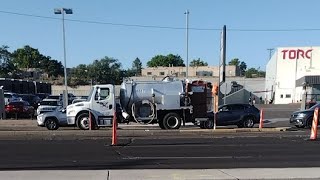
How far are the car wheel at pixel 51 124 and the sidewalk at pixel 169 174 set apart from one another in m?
16.6

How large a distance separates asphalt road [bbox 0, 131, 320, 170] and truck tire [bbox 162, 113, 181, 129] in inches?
350

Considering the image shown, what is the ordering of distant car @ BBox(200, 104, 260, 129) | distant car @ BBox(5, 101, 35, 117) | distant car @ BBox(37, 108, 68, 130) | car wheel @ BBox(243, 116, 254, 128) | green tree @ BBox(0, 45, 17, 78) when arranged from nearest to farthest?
distant car @ BBox(37, 108, 68, 130), distant car @ BBox(200, 104, 260, 129), car wheel @ BBox(243, 116, 254, 128), distant car @ BBox(5, 101, 35, 117), green tree @ BBox(0, 45, 17, 78)

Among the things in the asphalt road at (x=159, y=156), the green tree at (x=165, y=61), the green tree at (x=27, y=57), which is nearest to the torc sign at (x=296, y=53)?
the asphalt road at (x=159, y=156)

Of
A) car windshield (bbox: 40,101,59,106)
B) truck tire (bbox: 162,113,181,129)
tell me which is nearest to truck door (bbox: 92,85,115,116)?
truck tire (bbox: 162,113,181,129)

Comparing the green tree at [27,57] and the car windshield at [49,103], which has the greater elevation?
the green tree at [27,57]

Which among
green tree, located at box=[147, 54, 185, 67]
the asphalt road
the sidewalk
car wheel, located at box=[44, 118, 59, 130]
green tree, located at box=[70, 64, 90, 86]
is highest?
green tree, located at box=[147, 54, 185, 67]

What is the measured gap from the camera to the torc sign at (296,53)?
72188mm

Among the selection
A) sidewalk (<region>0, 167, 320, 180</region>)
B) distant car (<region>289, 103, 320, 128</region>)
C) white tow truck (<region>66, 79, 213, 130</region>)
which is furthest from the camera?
distant car (<region>289, 103, 320, 128</region>)

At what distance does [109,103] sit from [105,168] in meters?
14.7

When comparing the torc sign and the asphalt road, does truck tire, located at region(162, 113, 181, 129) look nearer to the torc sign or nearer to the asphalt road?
the asphalt road

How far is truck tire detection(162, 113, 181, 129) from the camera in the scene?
87.0 ft

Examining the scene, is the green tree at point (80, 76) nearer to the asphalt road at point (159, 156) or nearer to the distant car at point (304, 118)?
the distant car at point (304, 118)

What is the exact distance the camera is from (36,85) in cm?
8731

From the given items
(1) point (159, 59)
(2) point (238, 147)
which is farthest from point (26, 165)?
(1) point (159, 59)
